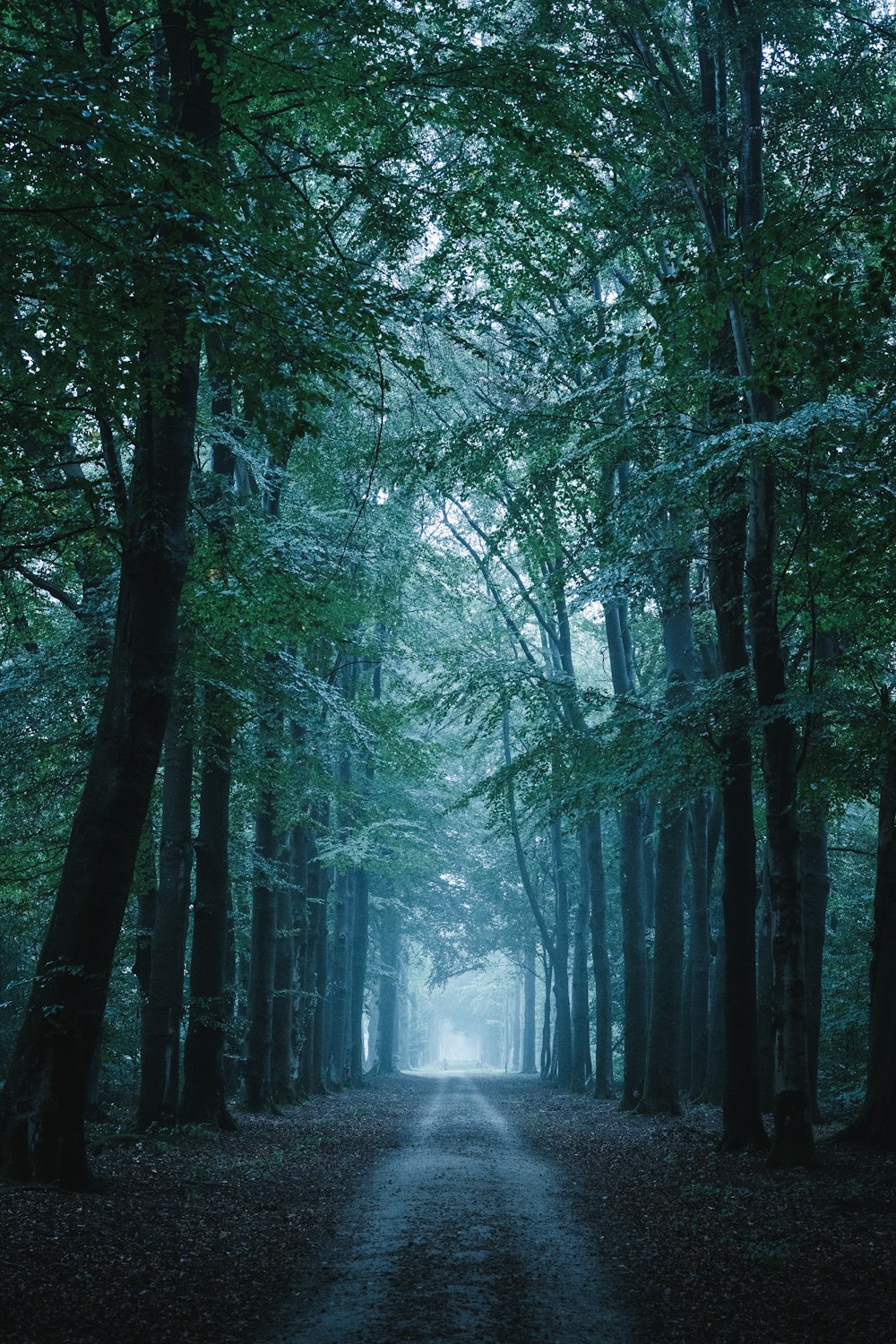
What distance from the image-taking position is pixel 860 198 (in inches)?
237

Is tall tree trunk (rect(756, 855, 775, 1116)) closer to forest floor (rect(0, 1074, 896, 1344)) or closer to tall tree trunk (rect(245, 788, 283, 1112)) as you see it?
forest floor (rect(0, 1074, 896, 1344))

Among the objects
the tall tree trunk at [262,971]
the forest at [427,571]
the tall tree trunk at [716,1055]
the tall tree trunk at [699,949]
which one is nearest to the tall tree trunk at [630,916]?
the forest at [427,571]

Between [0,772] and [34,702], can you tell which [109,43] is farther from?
[0,772]

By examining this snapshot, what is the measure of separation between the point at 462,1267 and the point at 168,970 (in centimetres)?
741

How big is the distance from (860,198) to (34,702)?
11.1 meters

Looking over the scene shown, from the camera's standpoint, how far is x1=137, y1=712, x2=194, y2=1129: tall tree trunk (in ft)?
41.3

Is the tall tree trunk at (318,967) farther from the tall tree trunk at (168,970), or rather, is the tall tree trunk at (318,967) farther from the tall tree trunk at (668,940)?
the tall tree trunk at (168,970)

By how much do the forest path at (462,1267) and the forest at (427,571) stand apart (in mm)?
67

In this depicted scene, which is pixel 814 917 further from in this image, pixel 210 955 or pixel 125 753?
pixel 125 753

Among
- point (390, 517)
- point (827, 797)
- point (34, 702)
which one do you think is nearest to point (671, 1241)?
point (827, 797)

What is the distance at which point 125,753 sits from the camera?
314 inches

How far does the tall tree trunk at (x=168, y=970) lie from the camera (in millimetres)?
12602

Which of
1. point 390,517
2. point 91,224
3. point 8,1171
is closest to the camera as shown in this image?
point 91,224

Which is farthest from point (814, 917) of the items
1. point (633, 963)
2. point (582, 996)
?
point (582, 996)
